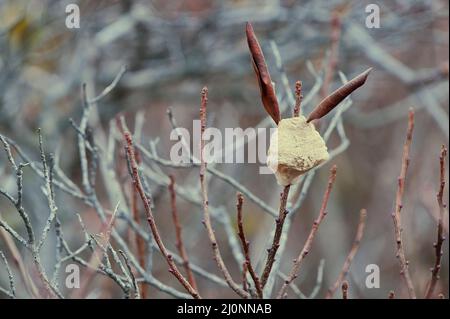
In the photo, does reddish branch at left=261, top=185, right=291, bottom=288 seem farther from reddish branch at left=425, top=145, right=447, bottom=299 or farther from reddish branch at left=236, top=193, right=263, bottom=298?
reddish branch at left=425, top=145, right=447, bottom=299

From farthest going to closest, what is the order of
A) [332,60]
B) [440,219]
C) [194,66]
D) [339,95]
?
[194,66] < [332,60] < [440,219] < [339,95]

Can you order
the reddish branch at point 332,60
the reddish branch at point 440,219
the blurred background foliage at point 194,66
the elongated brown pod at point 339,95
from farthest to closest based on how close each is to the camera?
the blurred background foliage at point 194,66 < the reddish branch at point 332,60 < the reddish branch at point 440,219 < the elongated brown pod at point 339,95

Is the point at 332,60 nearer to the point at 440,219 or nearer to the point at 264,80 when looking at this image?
the point at 440,219

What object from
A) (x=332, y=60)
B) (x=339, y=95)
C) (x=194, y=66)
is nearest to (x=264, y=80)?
(x=339, y=95)

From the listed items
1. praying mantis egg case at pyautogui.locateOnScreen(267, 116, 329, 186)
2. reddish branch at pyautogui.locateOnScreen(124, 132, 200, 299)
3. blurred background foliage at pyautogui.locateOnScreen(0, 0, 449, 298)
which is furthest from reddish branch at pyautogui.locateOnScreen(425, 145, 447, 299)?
blurred background foliage at pyautogui.locateOnScreen(0, 0, 449, 298)

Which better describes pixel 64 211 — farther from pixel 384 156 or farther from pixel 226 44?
pixel 384 156

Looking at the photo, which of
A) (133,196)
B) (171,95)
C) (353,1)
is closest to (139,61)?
(171,95)

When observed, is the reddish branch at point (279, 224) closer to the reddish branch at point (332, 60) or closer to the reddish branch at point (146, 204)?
the reddish branch at point (146, 204)

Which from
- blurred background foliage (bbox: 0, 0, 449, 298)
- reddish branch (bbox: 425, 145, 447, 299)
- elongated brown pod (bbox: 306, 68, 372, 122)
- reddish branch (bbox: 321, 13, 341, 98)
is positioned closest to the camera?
elongated brown pod (bbox: 306, 68, 372, 122)

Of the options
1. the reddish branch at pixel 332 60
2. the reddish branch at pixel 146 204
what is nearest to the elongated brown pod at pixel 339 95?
the reddish branch at pixel 146 204
